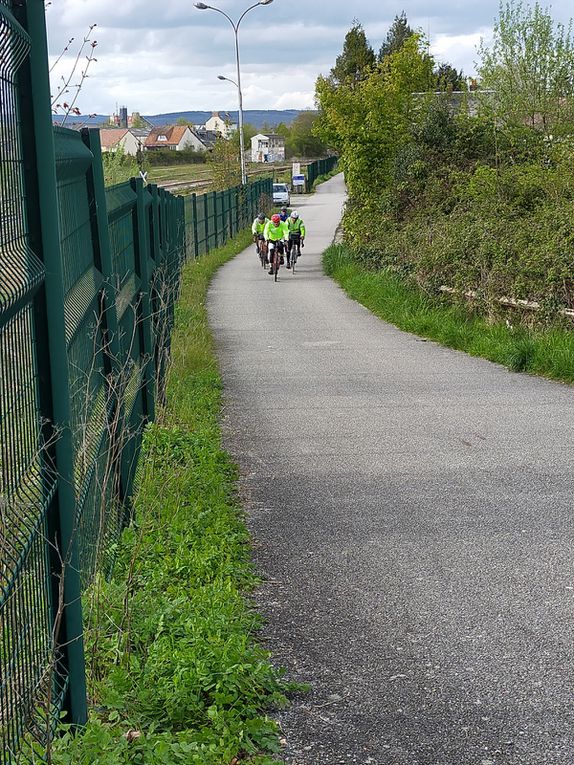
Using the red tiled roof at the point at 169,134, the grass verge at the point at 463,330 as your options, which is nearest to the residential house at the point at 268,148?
the red tiled roof at the point at 169,134

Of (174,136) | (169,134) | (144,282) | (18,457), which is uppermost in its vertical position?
(169,134)

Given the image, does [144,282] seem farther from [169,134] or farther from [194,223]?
[169,134]

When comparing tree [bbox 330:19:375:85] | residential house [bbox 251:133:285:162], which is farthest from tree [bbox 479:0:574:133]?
residential house [bbox 251:133:285:162]

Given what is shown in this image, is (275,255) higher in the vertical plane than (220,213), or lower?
lower

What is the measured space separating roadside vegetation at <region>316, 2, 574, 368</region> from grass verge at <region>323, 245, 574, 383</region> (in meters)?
0.03

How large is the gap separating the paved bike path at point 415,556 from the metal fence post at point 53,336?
3.09ft

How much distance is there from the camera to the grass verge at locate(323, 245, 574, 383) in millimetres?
13250

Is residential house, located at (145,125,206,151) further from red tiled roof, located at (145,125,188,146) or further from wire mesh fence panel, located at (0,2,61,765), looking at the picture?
wire mesh fence panel, located at (0,2,61,765)

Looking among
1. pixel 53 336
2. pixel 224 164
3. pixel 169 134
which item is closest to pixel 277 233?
pixel 53 336

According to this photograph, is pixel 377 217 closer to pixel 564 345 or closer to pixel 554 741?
pixel 564 345

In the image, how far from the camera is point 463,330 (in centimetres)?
1605

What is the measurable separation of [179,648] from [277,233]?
965 inches

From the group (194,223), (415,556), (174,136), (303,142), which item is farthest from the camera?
(174,136)

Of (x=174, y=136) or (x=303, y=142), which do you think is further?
(x=174, y=136)
